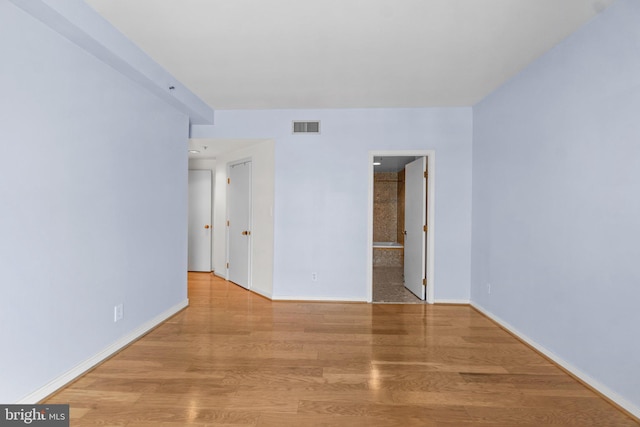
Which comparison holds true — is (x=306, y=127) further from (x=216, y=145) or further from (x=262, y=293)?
(x=262, y=293)

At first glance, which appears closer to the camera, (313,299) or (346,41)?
(346,41)

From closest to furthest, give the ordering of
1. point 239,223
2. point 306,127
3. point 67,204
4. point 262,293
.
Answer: point 67,204 < point 306,127 < point 262,293 < point 239,223

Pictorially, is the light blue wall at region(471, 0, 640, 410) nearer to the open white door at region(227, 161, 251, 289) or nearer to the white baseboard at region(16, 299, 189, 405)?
the open white door at region(227, 161, 251, 289)

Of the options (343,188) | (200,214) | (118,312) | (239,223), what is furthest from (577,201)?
(200,214)

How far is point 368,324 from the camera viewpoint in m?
3.44

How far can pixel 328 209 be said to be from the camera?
14.1 feet

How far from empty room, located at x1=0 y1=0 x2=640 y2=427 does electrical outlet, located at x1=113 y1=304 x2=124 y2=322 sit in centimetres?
2

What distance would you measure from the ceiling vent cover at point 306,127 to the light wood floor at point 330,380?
8.26 ft

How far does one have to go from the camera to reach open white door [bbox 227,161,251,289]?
4.93 metres

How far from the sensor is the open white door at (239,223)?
16.2 feet

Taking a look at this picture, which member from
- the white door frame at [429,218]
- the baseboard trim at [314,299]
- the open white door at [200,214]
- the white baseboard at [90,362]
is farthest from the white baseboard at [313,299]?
the open white door at [200,214]

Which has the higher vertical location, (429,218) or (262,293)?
(429,218)

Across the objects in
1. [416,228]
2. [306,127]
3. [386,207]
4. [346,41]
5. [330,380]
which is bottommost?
[330,380]

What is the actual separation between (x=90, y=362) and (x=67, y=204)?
125 cm
